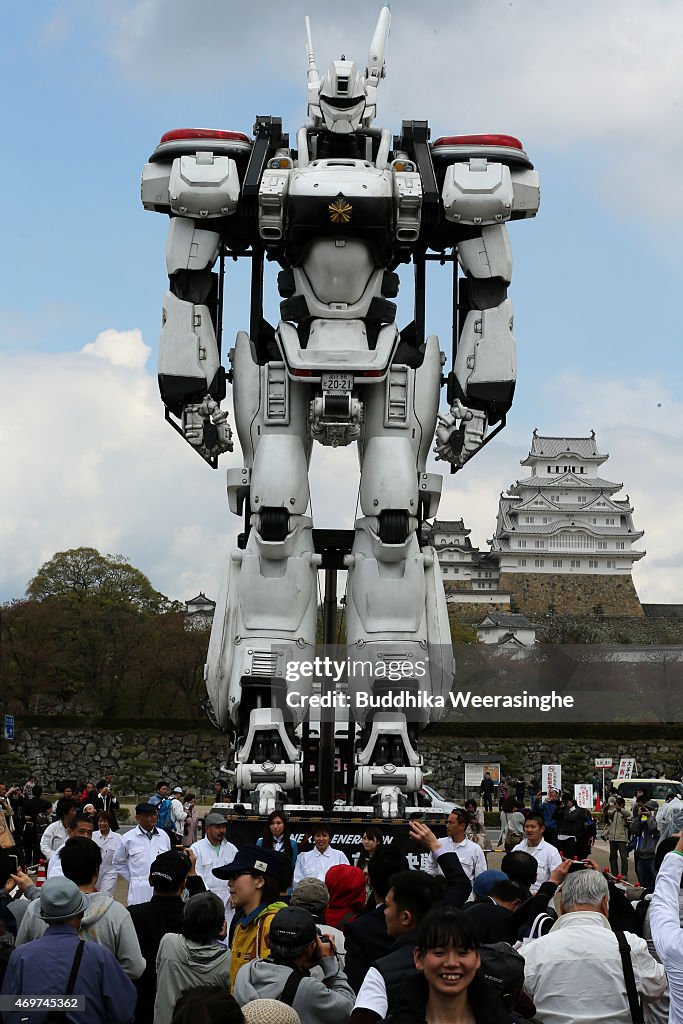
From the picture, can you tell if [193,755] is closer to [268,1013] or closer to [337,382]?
[337,382]

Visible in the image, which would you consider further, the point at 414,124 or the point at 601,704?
the point at 601,704

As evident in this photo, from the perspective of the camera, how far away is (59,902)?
4.69 metres

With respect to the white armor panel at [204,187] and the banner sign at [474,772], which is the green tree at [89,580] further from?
the white armor panel at [204,187]

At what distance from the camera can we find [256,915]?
552cm

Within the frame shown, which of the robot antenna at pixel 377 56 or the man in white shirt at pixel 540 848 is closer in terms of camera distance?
the man in white shirt at pixel 540 848

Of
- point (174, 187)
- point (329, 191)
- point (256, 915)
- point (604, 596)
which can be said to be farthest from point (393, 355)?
point (604, 596)

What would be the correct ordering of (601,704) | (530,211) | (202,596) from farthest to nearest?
(202,596)
(601,704)
(530,211)

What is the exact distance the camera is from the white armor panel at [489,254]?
12664 millimetres

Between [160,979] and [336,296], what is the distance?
813 cm

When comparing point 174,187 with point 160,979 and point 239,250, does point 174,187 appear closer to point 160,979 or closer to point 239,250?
point 239,250

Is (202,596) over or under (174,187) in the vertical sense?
over

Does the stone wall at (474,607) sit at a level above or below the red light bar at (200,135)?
above

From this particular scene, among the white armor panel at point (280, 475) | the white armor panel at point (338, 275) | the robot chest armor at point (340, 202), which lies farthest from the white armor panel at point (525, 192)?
the white armor panel at point (280, 475)

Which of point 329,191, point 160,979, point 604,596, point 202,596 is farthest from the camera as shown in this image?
point 604,596
